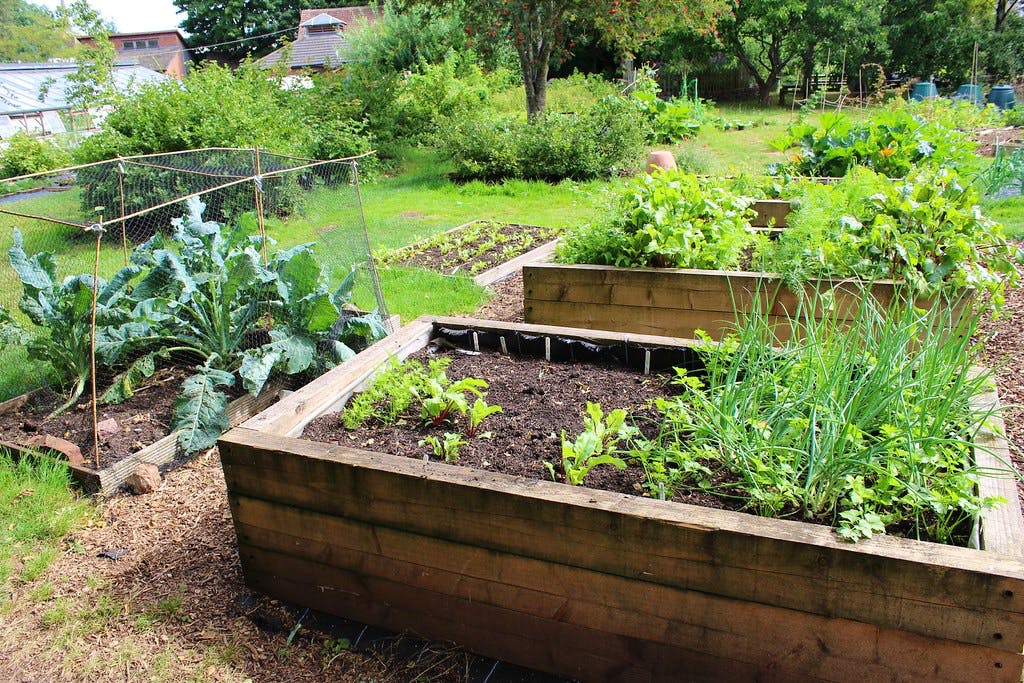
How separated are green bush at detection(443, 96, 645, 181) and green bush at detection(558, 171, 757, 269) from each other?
624cm

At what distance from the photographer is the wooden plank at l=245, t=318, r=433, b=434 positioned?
101 inches

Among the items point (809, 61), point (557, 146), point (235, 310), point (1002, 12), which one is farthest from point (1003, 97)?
point (235, 310)

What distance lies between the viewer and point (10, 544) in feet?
9.71

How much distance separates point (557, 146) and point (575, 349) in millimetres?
7905

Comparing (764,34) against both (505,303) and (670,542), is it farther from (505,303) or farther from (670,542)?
(670,542)

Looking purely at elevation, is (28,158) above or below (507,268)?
above

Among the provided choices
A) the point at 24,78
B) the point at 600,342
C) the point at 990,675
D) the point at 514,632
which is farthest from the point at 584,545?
the point at 24,78

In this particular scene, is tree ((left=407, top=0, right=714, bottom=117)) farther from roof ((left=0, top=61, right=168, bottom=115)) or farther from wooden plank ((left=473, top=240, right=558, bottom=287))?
roof ((left=0, top=61, right=168, bottom=115))

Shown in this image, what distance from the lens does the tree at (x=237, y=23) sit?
2409 inches

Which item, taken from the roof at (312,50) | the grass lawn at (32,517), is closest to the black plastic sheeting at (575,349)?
the grass lawn at (32,517)

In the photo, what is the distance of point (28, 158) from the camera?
12164mm

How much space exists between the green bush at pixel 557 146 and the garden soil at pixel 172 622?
8.02 meters

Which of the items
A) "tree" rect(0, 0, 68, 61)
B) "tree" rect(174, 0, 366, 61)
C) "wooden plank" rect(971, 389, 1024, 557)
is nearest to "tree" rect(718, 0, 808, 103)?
"wooden plank" rect(971, 389, 1024, 557)

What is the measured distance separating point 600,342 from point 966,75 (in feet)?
79.7
